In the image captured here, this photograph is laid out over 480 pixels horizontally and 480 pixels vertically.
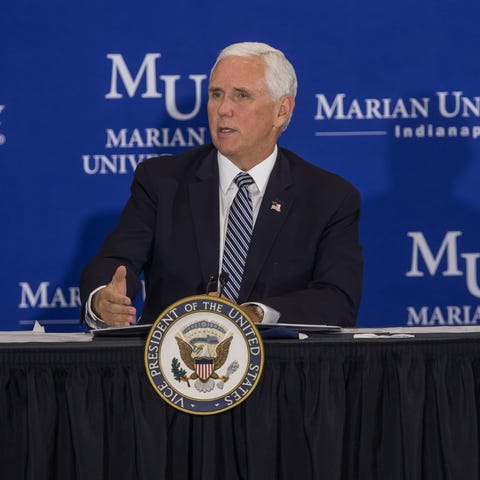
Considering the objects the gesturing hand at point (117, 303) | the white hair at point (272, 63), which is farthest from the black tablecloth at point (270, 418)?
the white hair at point (272, 63)

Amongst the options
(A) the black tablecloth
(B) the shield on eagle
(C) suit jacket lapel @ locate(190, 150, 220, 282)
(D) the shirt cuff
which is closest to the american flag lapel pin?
(C) suit jacket lapel @ locate(190, 150, 220, 282)

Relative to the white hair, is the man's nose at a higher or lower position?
lower

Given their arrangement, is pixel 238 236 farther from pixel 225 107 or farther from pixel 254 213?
pixel 225 107

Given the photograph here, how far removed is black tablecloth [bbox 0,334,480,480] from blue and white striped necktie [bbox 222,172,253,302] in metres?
0.73

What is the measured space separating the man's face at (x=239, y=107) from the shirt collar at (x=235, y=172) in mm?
24

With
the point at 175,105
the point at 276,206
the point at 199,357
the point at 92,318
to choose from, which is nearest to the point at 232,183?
the point at 276,206

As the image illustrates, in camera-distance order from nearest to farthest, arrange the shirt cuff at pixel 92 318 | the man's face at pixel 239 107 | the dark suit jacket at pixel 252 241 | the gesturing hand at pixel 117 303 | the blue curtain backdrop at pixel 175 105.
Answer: the gesturing hand at pixel 117 303 < the shirt cuff at pixel 92 318 < the dark suit jacket at pixel 252 241 < the man's face at pixel 239 107 < the blue curtain backdrop at pixel 175 105

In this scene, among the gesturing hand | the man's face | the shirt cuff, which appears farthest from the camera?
the man's face

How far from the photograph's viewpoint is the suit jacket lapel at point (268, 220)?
282 centimetres

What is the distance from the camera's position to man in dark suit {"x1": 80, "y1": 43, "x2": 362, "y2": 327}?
111 inches

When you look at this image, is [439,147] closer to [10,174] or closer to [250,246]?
[250,246]

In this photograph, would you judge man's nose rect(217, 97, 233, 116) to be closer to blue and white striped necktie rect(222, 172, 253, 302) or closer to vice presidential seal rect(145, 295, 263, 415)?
blue and white striped necktie rect(222, 172, 253, 302)

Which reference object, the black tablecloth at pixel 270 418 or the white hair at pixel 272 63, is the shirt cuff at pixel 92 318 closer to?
the black tablecloth at pixel 270 418

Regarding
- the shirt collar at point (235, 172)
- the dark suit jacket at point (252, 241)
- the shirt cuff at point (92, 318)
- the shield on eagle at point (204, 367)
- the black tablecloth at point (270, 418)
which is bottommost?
the black tablecloth at point (270, 418)
